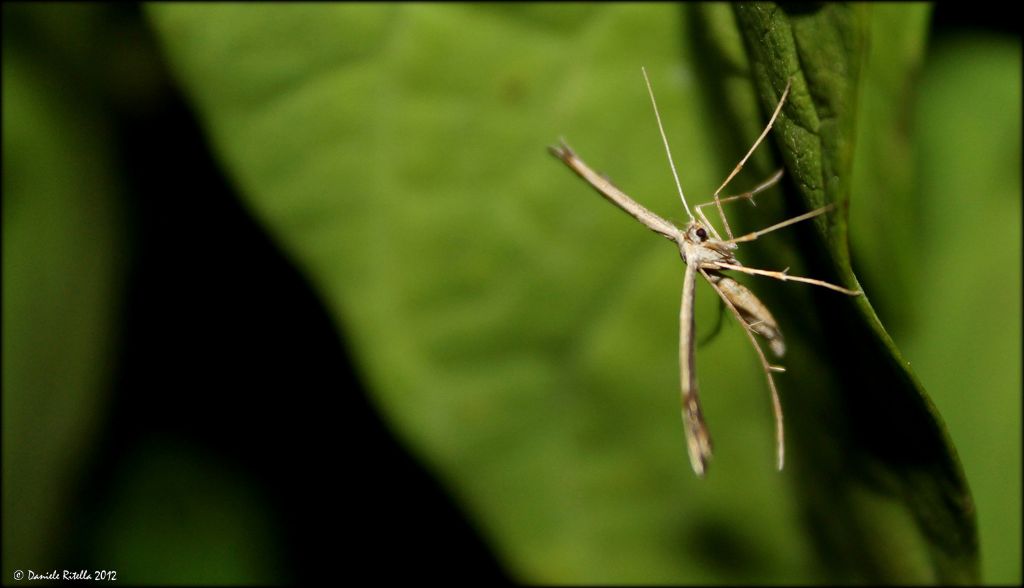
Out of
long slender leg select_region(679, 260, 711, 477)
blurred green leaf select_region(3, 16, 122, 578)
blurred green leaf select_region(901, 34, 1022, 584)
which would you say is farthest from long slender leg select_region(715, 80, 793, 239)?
blurred green leaf select_region(3, 16, 122, 578)

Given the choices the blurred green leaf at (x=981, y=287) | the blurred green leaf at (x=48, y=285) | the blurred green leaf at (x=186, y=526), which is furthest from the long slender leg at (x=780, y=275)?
the blurred green leaf at (x=186, y=526)

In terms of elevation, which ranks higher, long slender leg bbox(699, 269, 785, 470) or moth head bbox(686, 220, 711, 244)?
moth head bbox(686, 220, 711, 244)

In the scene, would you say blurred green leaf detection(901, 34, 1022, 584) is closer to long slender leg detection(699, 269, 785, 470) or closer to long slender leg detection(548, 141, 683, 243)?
long slender leg detection(699, 269, 785, 470)

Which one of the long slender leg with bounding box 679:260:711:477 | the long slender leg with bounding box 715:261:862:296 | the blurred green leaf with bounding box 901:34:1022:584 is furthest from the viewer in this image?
the blurred green leaf with bounding box 901:34:1022:584

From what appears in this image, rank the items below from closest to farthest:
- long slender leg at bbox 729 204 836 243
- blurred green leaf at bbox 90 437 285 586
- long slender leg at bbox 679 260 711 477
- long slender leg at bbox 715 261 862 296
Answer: long slender leg at bbox 729 204 836 243
long slender leg at bbox 715 261 862 296
long slender leg at bbox 679 260 711 477
blurred green leaf at bbox 90 437 285 586

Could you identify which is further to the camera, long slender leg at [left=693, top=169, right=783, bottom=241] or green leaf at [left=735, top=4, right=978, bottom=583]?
long slender leg at [left=693, top=169, right=783, bottom=241]

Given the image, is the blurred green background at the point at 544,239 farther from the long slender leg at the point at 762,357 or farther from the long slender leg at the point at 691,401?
the long slender leg at the point at 691,401

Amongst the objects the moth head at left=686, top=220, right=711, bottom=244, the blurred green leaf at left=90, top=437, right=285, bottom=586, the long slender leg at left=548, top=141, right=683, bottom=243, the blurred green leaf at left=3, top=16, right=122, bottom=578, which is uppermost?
the long slender leg at left=548, top=141, right=683, bottom=243

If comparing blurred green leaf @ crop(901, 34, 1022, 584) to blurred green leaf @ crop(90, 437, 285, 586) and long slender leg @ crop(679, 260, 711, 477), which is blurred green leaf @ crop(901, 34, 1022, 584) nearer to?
long slender leg @ crop(679, 260, 711, 477)

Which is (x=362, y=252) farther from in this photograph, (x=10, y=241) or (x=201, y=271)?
(x=201, y=271)
